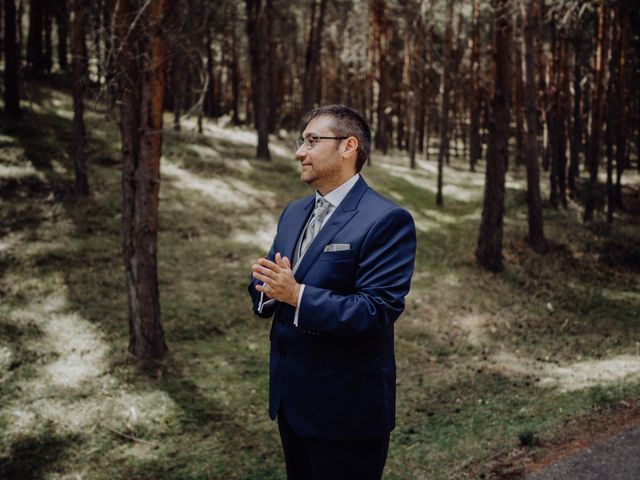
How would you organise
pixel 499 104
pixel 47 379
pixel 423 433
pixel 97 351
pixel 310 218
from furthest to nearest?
pixel 499 104 < pixel 97 351 < pixel 47 379 < pixel 423 433 < pixel 310 218

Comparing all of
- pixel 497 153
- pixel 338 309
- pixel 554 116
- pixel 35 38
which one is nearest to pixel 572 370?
pixel 497 153

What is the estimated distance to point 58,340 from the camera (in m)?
8.50

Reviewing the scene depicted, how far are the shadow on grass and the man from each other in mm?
4166

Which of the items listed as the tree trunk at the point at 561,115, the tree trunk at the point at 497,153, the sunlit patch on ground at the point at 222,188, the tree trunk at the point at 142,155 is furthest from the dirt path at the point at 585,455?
the tree trunk at the point at 561,115

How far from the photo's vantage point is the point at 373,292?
2506 mm

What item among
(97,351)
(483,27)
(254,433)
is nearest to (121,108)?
(97,351)

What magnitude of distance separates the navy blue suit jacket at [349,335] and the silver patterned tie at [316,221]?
116 millimetres

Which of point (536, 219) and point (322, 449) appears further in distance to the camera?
point (536, 219)

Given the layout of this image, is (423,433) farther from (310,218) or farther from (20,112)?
(20,112)

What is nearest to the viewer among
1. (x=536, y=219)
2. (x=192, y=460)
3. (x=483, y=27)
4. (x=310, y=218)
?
(x=310, y=218)

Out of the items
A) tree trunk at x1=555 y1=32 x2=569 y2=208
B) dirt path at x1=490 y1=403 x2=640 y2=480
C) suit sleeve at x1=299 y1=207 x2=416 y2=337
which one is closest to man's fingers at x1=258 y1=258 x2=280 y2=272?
suit sleeve at x1=299 y1=207 x2=416 y2=337

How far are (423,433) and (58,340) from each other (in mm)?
5639

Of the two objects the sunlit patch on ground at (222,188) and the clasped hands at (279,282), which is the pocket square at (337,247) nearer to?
the clasped hands at (279,282)

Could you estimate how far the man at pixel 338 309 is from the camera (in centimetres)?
250
